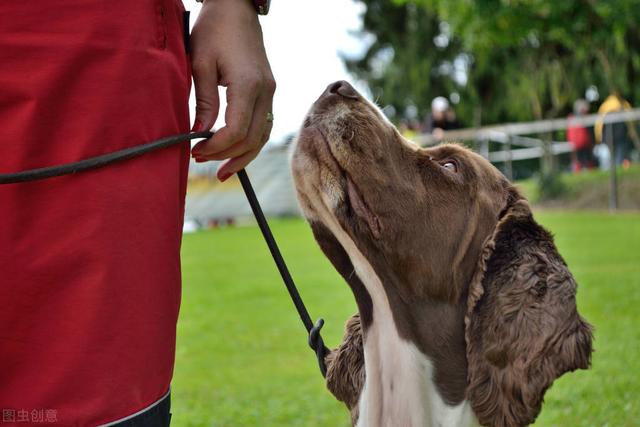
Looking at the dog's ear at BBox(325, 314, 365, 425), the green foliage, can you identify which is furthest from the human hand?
the green foliage

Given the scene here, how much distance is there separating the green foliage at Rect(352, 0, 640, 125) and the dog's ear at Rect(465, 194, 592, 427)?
1558cm

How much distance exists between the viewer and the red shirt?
1691 millimetres

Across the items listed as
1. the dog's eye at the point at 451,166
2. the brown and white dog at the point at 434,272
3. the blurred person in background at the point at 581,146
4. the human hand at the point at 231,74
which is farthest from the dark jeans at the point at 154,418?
the blurred person in background at the point at 581,146

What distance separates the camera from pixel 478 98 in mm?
34875

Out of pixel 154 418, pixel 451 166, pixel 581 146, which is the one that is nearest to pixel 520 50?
pixel 581 146

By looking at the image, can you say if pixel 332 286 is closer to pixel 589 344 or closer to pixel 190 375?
pixel 190 375

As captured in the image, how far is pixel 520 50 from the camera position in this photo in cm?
3172

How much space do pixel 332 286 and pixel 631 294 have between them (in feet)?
12.0

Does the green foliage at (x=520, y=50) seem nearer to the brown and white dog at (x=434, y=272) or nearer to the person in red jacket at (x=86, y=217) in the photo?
the brown and white dog at (x=434, y=272)

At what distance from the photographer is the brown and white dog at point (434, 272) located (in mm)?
2686

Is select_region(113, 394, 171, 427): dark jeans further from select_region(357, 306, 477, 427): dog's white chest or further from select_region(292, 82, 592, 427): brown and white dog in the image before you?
select_region(357, 306, 477, 427): dog's white chest

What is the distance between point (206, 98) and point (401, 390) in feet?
4.52

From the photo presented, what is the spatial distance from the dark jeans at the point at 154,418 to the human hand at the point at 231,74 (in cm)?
67

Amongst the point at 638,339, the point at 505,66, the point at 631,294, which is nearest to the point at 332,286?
the point at 631,294
